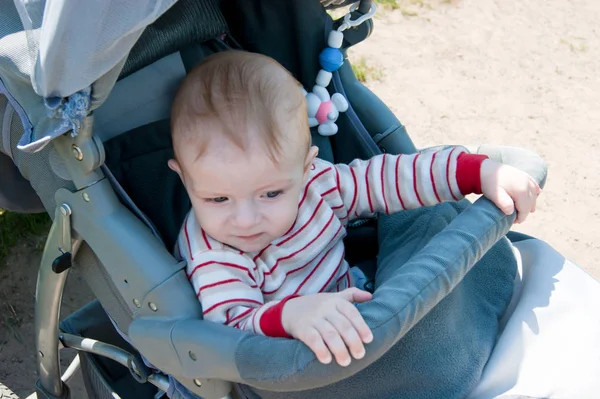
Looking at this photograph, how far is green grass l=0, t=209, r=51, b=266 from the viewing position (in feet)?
8.21

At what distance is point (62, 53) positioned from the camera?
1.14m

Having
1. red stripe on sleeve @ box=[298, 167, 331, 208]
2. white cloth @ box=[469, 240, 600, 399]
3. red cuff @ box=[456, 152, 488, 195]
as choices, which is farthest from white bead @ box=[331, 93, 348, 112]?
white cloth @ box=[469, 240, 600, 399]

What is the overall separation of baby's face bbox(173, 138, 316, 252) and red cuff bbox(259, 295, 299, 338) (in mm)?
193

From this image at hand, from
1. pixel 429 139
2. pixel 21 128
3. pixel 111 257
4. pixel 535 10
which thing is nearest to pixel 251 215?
pixel 111 257

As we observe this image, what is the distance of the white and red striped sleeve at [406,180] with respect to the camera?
1586mm

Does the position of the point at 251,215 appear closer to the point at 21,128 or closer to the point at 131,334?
the point at 131,334

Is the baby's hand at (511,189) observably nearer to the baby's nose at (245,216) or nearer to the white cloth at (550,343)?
the white cloth at (550,343)

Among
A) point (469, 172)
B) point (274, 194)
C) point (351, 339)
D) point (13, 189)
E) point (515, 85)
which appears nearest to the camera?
point (351, 339)

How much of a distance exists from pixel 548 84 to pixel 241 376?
2651 millimetres

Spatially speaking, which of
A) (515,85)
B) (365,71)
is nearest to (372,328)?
(365,71)

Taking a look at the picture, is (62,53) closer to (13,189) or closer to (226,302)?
(226,302)

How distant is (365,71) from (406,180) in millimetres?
1829

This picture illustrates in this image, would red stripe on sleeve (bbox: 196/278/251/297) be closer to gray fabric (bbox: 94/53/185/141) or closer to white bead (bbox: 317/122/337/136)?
gray fabric (bbox: 94/53/185/141)

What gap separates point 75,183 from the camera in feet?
4.41
